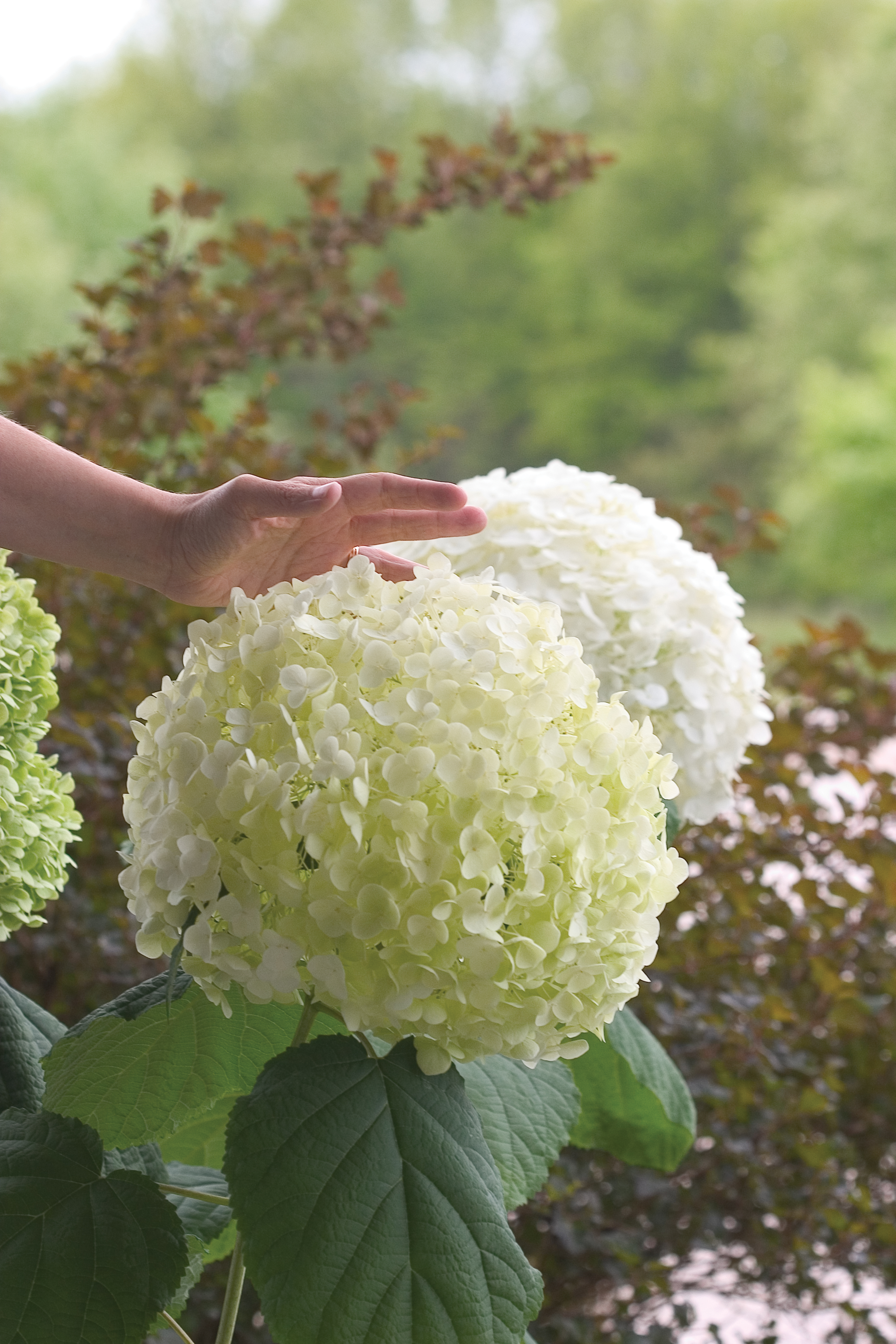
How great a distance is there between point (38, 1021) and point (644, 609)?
78 cm

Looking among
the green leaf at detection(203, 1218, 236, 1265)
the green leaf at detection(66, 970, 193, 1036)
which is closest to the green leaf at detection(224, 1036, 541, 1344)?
the green leaf at detection(66, 970, 193, 1036)

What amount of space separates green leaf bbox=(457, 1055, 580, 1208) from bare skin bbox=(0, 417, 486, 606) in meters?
0.44

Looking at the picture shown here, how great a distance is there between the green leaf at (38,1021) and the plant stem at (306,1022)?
1.31ft

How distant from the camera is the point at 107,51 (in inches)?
1180

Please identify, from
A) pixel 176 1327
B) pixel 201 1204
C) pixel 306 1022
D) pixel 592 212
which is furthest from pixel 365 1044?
pixel 592 212

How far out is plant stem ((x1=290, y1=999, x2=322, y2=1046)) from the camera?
814 millimetres

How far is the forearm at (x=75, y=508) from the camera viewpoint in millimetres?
1004

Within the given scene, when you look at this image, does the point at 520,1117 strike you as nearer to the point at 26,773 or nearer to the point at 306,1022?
the point at 306,1022

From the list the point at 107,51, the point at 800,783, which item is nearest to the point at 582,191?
the point at 107,51

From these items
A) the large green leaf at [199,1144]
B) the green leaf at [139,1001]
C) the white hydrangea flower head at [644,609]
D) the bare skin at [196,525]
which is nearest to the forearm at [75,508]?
the bare skin at [196,525]

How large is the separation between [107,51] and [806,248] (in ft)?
60.9

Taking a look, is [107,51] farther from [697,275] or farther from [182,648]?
[182,648]

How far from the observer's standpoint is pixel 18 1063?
1063mm

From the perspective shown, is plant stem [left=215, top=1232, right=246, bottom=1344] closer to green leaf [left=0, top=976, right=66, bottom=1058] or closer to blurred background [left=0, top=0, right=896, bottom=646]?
green leaf [left=0, top=976, right=66, bottom=1058]
